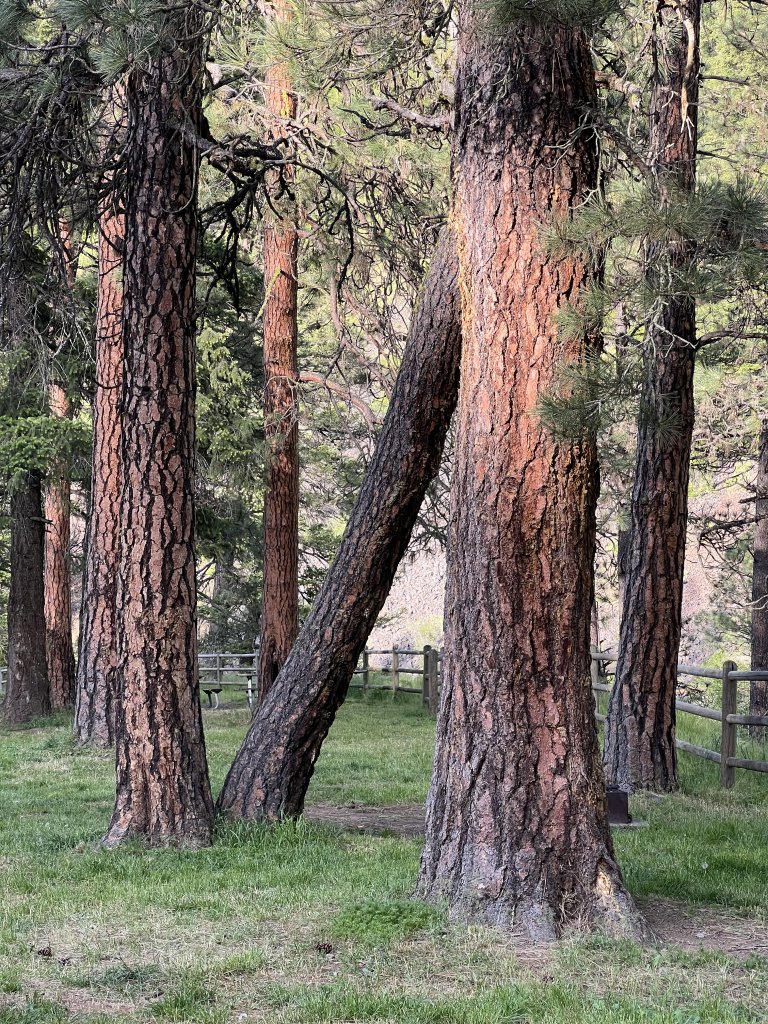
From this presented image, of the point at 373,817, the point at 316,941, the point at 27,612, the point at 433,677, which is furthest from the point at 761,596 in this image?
the point at 316,941

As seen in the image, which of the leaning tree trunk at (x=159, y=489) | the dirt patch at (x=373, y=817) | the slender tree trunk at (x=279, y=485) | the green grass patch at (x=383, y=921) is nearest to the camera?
the green grass patch at (x=383, y=921)

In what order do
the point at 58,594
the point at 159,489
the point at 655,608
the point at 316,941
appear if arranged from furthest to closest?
the point at 58,594 → the point at 655,608 → the point at 159,489 → the point at 316,941

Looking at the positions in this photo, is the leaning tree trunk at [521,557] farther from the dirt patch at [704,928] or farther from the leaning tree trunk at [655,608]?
the leaning tree trunk at [655,608]

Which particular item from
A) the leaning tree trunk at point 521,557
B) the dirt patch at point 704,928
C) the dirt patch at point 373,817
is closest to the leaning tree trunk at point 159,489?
the dirt patch at point 373,817

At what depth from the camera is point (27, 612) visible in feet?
52.1

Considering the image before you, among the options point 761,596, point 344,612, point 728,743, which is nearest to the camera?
point 344,612

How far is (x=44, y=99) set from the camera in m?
7.12

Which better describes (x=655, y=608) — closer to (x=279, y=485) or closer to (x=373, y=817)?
(x=373, y=817)

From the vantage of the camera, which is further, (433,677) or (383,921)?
(433,677)

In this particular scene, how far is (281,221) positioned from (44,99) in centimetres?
245

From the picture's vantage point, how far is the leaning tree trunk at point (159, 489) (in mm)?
6832

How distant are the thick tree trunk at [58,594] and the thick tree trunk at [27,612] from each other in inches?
29.6

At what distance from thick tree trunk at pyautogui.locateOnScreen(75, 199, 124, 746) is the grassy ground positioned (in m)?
4.32

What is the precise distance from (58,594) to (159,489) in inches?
444
